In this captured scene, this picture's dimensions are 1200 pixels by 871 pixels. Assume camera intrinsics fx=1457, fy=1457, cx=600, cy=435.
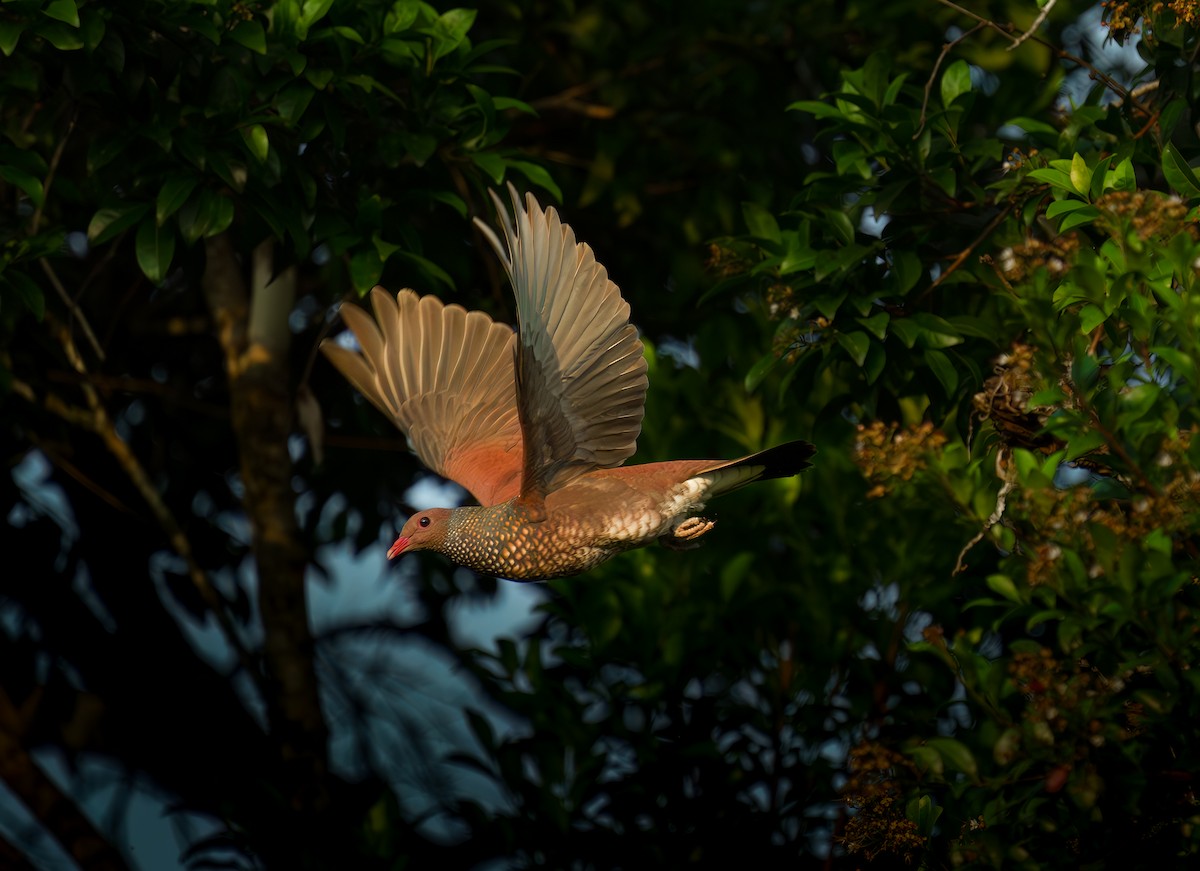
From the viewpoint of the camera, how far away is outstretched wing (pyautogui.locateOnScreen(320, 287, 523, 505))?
330 cm

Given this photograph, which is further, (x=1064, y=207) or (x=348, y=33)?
(x=348, y=33)

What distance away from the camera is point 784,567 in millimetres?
4539

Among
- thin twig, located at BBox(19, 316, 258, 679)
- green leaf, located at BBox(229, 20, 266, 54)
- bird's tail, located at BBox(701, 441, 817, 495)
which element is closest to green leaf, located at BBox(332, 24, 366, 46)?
green leaf, located at BBox(229, 20, 266, 54)

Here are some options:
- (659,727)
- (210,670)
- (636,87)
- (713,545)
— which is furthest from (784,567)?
(210,670)

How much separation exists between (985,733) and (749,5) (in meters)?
3.52

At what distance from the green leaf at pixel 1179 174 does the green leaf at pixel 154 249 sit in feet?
6.97

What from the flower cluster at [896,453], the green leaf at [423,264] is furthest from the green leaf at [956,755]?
the green leaf at [423,264]

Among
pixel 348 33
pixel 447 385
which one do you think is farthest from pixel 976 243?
pixel 348 33

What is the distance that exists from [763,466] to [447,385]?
0.81 metres

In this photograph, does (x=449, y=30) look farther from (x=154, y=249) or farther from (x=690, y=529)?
(x=690, y=529)

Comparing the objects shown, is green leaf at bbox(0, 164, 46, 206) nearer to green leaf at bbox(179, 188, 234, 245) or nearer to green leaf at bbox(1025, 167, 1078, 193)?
green leaf at bbox(179, 188, 234, 245)

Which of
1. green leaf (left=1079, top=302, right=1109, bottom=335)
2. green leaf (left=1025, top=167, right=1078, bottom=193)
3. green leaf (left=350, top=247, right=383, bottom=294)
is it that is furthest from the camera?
green leaf (left=350, top=247, right=383, bottom=294)

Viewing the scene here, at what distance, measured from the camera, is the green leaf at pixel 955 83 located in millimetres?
3352

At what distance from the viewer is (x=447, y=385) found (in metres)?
3.41
